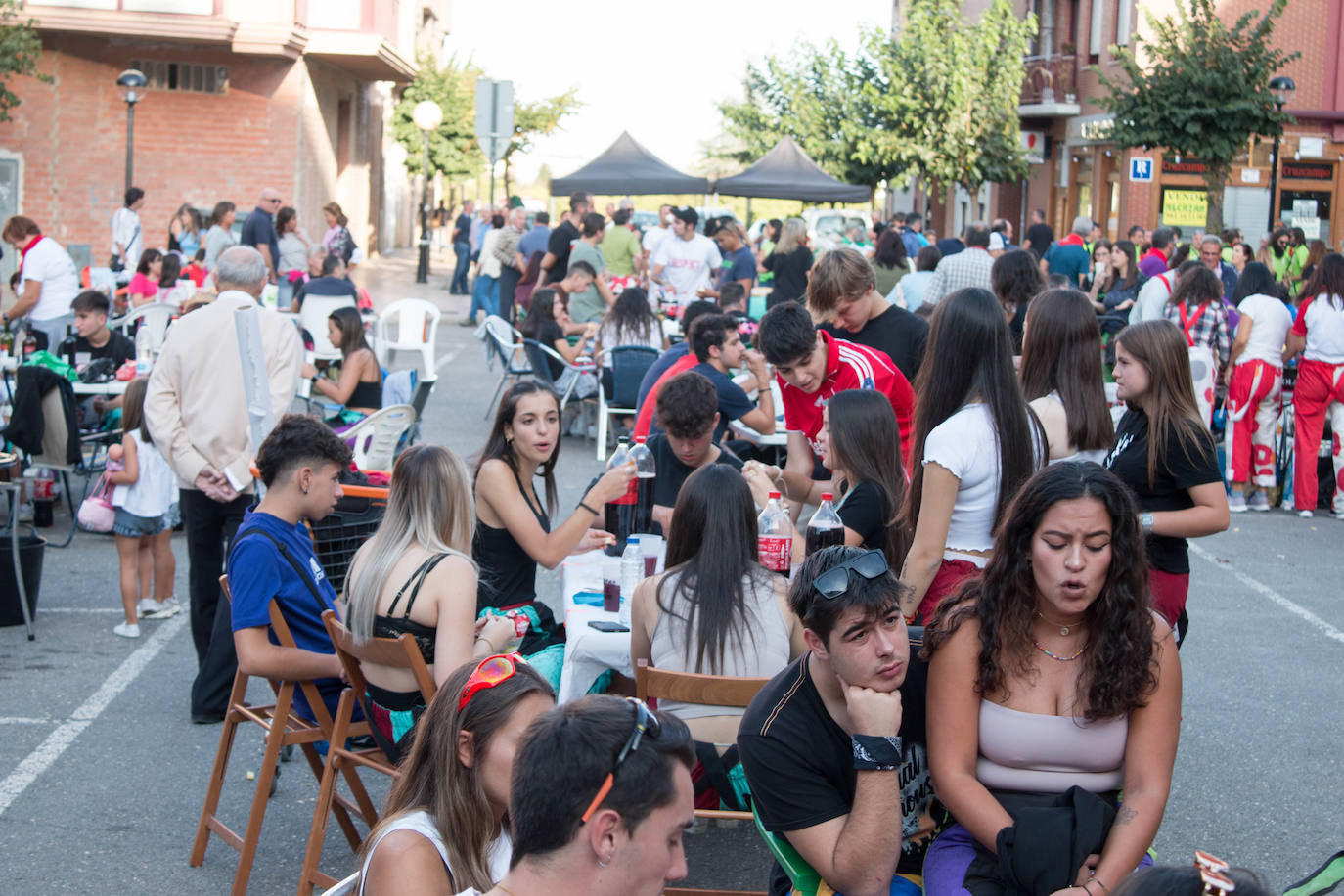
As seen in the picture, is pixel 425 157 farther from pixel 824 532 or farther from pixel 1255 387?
pixel 824 532

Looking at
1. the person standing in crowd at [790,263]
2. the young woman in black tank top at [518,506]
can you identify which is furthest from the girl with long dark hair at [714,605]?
the person standing in crowd at [790,263]

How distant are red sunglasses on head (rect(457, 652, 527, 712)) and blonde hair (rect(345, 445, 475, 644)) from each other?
1.38 metres

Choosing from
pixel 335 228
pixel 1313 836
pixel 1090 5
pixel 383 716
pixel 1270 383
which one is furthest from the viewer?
pixel 1090 5

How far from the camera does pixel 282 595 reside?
4383mm

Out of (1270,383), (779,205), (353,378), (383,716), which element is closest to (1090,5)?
(779,205)

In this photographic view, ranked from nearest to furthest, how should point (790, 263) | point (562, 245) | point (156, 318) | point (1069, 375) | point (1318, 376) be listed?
point (1069, 375)
point (1318, 376)
point (156, 318)
point (790, 263)
point (562, 245)

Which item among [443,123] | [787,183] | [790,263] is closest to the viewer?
[790,263]

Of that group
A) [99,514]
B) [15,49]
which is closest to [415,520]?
[99,514]

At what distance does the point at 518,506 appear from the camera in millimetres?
4949

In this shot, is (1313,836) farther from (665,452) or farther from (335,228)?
(335,228)

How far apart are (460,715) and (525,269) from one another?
1416 cm

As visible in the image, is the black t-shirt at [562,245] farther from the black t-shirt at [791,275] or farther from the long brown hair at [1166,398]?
the long brown hair at [1166,398]

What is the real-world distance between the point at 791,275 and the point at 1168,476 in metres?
10.4

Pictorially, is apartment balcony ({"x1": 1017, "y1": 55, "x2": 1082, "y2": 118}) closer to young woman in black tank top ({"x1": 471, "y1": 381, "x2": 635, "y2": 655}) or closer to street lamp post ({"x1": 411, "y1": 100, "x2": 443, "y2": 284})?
street lamp post ({"x1": 411, "y1": 100, "x2": 443, "y2": 284})
